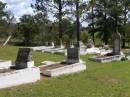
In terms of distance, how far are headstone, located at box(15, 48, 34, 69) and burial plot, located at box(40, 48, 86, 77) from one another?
1.31m

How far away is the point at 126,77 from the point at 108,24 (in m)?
38.9

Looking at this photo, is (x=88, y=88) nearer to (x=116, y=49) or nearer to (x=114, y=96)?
(x=114, y=96)

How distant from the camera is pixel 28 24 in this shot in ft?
165

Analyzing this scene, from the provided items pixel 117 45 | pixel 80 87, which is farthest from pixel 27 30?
pixel 80 87

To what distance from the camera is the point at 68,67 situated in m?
19.0

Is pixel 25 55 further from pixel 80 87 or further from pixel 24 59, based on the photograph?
pixel 80 87

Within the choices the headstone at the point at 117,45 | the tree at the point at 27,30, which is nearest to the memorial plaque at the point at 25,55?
the headstone at the point at 117,45

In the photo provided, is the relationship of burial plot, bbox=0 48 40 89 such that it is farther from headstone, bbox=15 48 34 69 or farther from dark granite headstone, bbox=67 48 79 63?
dark granite headstone, bbox=67 48 79 63

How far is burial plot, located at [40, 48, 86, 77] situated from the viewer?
18.2m

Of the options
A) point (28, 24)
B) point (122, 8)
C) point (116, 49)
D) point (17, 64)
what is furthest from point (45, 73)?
point (122, 8)

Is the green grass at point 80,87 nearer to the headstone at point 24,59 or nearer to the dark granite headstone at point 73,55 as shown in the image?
the headstone at point 24,59

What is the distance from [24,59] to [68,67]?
2684 millimetres

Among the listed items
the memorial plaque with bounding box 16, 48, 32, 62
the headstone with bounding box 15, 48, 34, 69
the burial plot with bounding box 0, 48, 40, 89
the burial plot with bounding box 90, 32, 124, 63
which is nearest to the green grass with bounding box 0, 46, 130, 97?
the burial plot with bounding box 0, 48, 40, 89

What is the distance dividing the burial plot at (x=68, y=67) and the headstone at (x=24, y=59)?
1.31 meters
